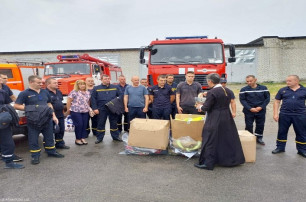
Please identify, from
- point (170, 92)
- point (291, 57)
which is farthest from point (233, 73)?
point (170, 92)

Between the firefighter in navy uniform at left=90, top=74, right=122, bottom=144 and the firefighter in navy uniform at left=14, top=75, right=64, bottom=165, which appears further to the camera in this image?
the firefighter in navy uniform at left=90, top=74, right=122, bottom=144

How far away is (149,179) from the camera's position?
378 cm

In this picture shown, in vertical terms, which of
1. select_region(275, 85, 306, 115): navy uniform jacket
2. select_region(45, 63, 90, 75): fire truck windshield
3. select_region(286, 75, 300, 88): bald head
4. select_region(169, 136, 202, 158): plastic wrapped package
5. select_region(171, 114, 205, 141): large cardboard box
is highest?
select_region(45, 63, 90, 75): fire truck windshield

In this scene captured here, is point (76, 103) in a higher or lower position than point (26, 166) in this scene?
higher

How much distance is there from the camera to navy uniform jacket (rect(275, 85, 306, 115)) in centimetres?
473

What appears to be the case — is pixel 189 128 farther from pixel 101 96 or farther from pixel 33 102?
pixel 33 102

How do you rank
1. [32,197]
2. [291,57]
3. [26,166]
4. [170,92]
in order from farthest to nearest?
1. [291,57]
2. [170,92]
3. [26,166]
4. [32,197]

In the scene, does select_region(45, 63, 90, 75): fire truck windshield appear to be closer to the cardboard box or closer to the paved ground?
the paved ground

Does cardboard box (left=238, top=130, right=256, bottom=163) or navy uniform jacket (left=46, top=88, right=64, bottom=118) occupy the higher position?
navy uniform jacket (left=46, top=88, right=64, bottom=118)

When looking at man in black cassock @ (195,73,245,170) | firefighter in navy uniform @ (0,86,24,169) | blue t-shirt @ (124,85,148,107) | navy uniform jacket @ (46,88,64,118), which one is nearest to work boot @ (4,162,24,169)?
firefighter in navy uniform @ (0,86,24,169)

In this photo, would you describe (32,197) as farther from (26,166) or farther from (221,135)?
(221,135)

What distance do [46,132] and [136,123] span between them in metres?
1.72

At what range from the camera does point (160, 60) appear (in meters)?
7.32

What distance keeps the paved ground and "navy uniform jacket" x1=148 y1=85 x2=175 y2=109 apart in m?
1.37
